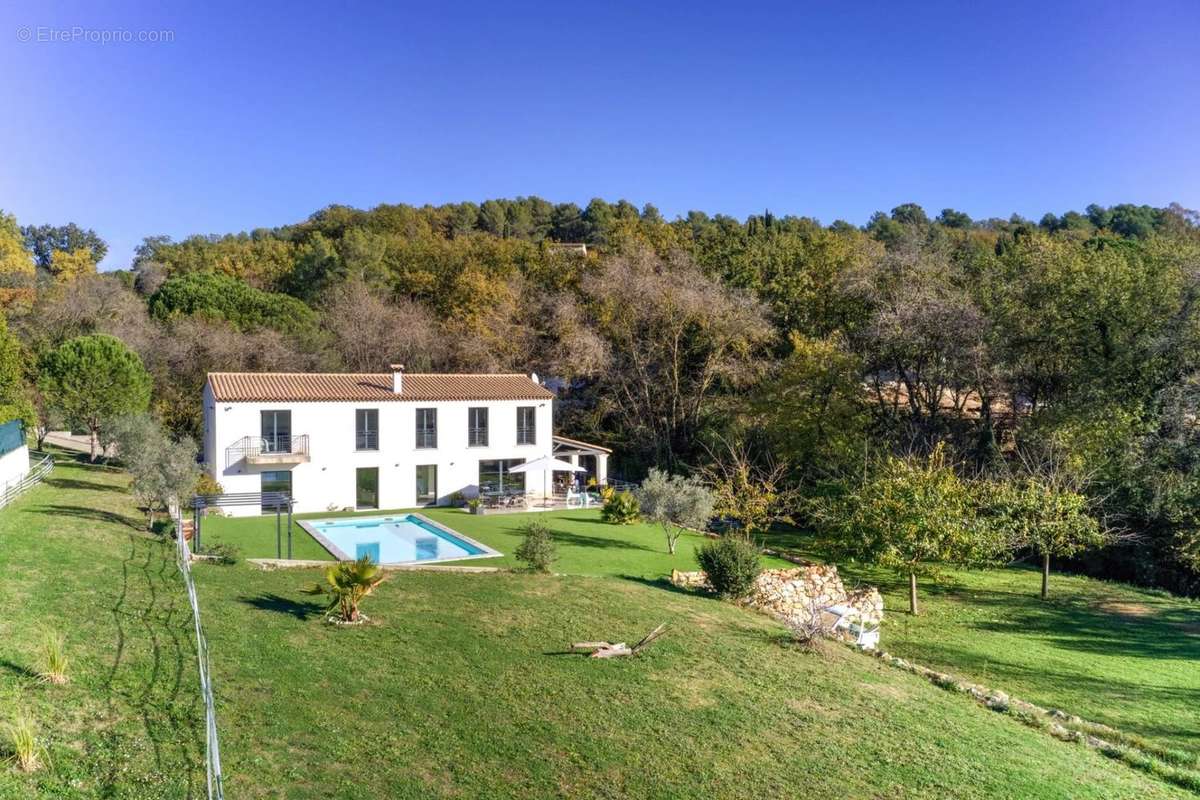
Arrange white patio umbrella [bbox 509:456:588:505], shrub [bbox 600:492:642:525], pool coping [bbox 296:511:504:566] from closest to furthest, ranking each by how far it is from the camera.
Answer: pool coping [bbox 296:511:504:566], shrub [bbox 600:492:642:525], white patio umbrella [bbox 509:456:588:505]

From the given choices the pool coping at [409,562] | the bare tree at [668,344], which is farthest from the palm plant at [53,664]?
the bare tree at [668,344]

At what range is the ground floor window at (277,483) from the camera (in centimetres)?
2766

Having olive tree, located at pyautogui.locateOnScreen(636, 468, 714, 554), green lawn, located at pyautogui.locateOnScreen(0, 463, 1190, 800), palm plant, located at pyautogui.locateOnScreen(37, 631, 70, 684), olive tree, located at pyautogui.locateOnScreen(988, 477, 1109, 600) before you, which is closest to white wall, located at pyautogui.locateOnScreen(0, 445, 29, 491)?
green lawn, located at pyautogui.locateOnScreen(0, 463, 1190, 800)

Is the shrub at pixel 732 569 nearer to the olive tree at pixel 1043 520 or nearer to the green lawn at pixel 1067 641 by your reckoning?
the green lawn at pixel 1067 641

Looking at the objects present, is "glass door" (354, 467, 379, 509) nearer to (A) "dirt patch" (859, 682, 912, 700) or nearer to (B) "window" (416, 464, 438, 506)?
(B) "window" (416, 464, 438, 506)

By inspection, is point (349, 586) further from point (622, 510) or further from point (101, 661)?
point (622, 510)

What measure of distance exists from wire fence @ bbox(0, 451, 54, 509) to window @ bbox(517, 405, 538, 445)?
15.8 meters

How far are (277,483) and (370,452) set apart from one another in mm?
3280

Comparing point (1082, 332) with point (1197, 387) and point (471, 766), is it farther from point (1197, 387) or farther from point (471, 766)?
point (471, 766)

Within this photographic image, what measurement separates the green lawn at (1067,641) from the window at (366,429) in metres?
15.9

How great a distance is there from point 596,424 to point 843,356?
13.5m

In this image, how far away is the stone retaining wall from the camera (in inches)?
734

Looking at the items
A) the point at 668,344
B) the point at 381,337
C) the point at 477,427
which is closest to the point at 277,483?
the point at 477,427

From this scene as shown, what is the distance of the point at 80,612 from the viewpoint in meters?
12.3
